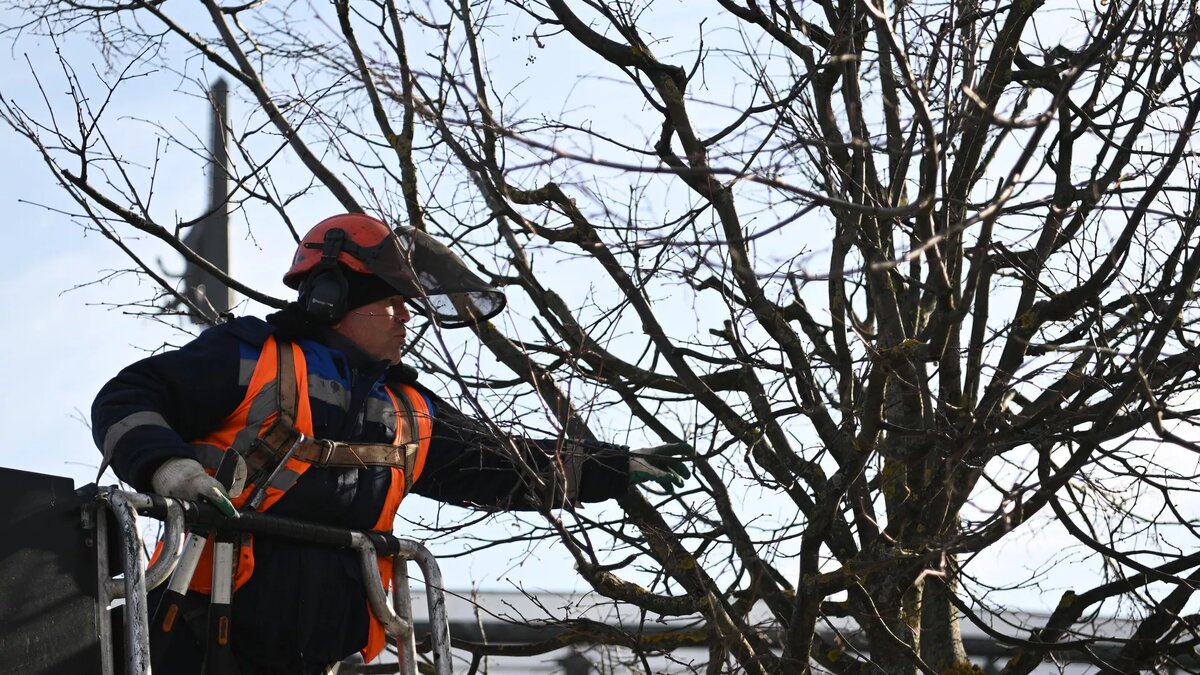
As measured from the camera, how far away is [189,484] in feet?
13.0

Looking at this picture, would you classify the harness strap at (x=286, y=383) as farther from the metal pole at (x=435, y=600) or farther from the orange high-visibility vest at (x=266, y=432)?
the metal pole at (x=435, y=600)

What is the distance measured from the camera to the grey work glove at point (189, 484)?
3941 mm

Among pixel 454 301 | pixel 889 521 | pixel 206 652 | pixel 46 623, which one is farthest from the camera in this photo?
pixel 454 301

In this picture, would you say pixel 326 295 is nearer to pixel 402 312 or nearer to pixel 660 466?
pixel 402 312

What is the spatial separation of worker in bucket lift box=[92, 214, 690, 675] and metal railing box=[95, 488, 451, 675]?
0.28ft

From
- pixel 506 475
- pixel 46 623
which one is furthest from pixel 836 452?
pixel 46 623

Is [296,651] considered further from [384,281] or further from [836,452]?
[836,452]

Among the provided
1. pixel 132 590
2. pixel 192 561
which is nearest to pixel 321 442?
pixel 192 561

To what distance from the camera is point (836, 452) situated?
5.01m

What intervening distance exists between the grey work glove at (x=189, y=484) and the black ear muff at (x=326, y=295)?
1004 millimetres

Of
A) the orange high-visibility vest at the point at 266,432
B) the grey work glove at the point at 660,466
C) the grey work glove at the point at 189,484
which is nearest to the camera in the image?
the grey work glove at the point at 189,484

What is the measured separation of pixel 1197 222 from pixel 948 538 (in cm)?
120

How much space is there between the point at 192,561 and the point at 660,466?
1790 millimetres

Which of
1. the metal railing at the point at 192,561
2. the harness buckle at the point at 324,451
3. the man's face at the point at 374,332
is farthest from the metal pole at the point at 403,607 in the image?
the man's face at the point at 374,332
